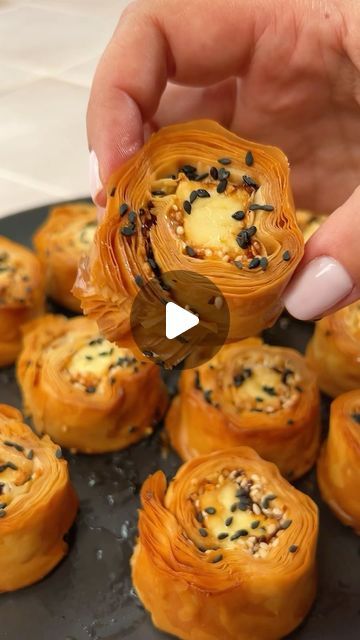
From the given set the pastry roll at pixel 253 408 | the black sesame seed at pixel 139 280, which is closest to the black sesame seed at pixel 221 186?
the black sesame seed at pixel 139 280

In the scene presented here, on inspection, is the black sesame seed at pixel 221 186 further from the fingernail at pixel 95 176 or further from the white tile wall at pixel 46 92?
the white tile wall at pixel 46 92

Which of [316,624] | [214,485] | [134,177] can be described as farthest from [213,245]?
[316,624]

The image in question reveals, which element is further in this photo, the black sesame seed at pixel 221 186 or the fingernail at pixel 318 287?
the black sesame seed at pixel 221 186

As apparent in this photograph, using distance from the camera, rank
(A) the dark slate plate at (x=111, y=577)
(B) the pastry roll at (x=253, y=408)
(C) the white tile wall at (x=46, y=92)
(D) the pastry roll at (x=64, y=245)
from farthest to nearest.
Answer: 1. (C) the white tile wall at (x=46, y=92)
2. (D) the pastry roll at (x=64, y=245)
3. (B) the pastry roll at (x=253, y=408)
4. (A) the dark slate plate at (x=111, y=577)

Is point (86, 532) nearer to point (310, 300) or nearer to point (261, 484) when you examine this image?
point (261, 484)

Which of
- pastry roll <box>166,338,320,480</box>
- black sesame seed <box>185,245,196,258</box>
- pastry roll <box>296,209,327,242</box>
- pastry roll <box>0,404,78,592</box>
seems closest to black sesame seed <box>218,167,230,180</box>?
black sesame seed <box>185,245,196,258</box>

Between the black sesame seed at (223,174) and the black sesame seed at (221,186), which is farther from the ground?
the black sesame seed at (223,174)
